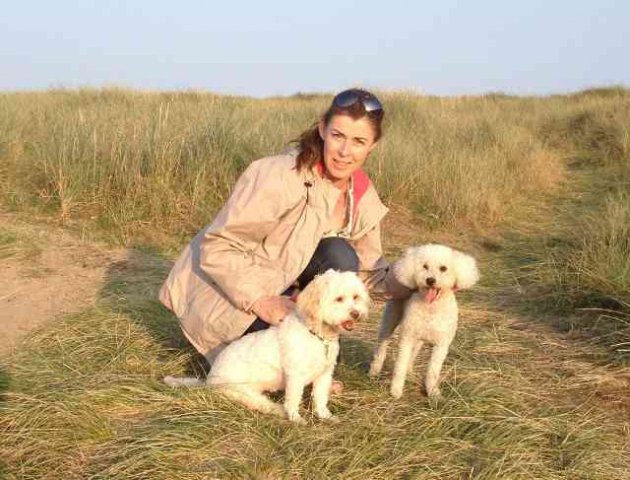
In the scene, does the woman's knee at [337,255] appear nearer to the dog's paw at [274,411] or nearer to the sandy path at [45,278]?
the dog's paw at [274,411]

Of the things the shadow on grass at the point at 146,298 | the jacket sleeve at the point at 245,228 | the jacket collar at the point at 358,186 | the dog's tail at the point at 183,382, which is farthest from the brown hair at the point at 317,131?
the shadow on grass at the point at 146,298

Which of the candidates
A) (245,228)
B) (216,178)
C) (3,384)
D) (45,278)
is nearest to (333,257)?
(245,228)

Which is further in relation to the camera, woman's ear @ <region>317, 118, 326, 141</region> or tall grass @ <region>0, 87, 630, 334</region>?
tall grass @ <region>0, 87, 630, 334</region>

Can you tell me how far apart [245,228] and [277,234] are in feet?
0.58

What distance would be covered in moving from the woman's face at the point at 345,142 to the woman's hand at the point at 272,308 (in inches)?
26.3

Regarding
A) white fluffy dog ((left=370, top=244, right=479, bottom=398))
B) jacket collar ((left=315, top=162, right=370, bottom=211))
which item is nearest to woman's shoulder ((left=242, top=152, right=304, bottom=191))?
jacket collar ((left=315, top=162, right=370, bottom=211))

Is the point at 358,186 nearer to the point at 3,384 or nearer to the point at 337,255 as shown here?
the point at 337,255

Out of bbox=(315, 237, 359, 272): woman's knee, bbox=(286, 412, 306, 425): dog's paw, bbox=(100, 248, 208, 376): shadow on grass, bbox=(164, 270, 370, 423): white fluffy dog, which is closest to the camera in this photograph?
bbox=(164, 270, 370, 423): white fluffy dog

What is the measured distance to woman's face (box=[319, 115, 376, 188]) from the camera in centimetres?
304

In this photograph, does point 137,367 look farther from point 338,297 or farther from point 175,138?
point 175,138

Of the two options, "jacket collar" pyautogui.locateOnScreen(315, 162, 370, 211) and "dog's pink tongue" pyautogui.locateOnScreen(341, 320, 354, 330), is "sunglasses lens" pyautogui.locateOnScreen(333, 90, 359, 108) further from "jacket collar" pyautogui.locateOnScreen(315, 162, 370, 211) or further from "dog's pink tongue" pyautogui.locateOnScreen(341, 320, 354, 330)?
"dog's pink tongue" pyautogui.locateOnScreen(341, 320, 354, 330)

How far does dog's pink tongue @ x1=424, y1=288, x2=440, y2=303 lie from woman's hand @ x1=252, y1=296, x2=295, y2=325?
65 cm

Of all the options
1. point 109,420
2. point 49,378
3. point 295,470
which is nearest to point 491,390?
point 295,470

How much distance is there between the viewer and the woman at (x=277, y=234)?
3.06m
